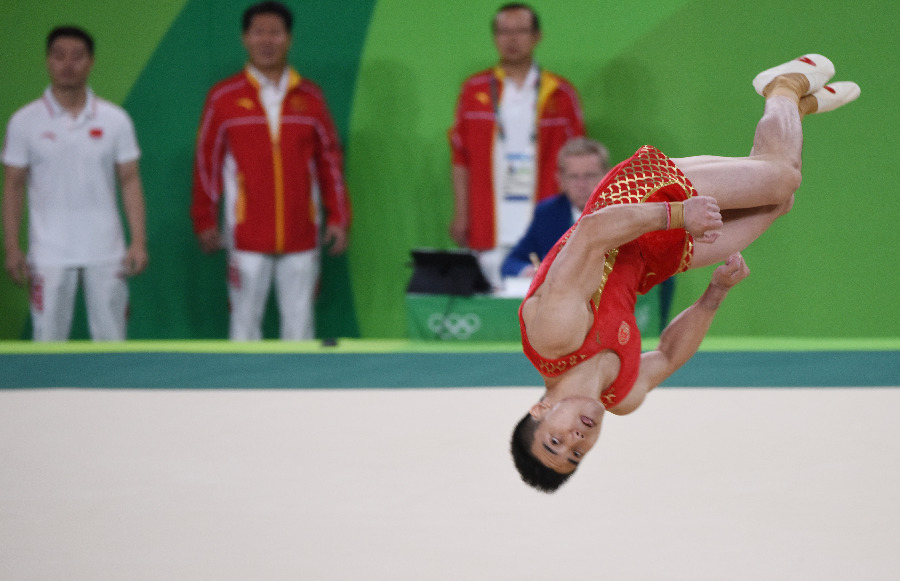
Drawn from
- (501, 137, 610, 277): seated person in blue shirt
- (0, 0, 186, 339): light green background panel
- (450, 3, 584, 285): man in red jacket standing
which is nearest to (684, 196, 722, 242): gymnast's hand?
(501, 137, 610, 277): seated person in blue shirt

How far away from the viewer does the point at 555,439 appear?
289 cm

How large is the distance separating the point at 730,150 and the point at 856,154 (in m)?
0.82

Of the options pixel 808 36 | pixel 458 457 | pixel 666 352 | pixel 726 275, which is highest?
pixel 808 36

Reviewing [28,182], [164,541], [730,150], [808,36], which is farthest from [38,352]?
[808,36]

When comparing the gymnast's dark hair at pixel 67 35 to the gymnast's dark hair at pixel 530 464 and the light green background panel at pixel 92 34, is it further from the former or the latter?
the gymnast's dark hair at pixel 530 464

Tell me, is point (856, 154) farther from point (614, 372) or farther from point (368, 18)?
point (614, 372)

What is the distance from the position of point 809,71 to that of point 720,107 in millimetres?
3125

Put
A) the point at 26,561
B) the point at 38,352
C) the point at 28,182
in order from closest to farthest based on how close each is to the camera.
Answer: the point at 26,561, the point at 38,352, the point at 28,182

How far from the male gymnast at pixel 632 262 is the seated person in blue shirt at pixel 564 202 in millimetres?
1306

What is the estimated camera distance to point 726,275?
325 centimetres

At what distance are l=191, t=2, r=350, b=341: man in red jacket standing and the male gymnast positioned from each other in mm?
2977

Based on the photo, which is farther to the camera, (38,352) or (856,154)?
(856,154)

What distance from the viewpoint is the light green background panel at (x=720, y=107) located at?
643 cm

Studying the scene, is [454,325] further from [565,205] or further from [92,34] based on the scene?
[92,34]
